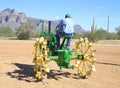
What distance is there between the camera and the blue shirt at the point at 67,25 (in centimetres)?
1079

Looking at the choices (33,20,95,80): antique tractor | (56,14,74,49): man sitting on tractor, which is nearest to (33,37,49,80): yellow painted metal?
(33,20,95,80): antique tractor

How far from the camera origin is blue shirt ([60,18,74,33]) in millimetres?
10788

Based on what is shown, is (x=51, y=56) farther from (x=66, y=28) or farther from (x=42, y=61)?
(x=66, y=28)

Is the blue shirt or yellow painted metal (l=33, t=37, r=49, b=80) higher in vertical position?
the blue shirt

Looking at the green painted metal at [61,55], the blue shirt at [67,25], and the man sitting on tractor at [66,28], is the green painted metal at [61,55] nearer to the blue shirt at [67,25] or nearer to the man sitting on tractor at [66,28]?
the man sitting on tractor at [66,28]

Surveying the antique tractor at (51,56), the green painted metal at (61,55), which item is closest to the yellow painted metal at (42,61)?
the antique tractor at (51,56)

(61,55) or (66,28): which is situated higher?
(66,28)

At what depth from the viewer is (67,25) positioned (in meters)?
10.8

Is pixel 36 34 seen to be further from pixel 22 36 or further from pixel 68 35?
pixel 68 35

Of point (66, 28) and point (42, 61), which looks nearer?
point (42, 61)

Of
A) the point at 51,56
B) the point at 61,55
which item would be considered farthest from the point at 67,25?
the point at 51,56

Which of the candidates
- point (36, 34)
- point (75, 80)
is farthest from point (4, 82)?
point (36, 34)

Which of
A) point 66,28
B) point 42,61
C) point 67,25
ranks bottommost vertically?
point 42,61

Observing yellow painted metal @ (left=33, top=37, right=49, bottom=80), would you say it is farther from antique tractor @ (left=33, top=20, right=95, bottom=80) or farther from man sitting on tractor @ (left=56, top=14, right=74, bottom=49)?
man sitting on tractor @ (left=56, top=14, right=74, bottom=49)
